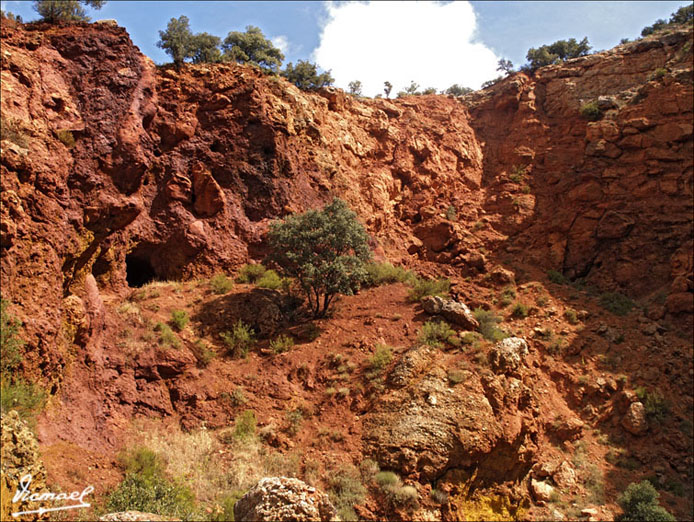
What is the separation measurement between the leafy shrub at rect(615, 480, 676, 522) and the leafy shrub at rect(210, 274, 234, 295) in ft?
37.5

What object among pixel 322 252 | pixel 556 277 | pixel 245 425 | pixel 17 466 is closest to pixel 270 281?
pixel 322 252

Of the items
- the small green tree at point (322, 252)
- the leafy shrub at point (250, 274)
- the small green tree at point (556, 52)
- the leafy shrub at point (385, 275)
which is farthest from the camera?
the small green tree at point (556, 52)

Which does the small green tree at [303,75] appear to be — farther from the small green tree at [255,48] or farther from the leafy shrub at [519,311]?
the leafy shrub at [519,311]

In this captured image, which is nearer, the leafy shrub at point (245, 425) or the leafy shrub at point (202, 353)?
the leafy shrub at point (245, 425)

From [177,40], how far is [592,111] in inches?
735

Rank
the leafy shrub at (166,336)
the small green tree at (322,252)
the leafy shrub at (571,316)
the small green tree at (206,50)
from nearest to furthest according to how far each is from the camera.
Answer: the leafy shrub at (166,336)
the small green tree at (322,252)
the leafy shrub at (571,316)
the small green tree at (206,50)

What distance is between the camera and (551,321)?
16141mm

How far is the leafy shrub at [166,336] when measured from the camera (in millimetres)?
11102

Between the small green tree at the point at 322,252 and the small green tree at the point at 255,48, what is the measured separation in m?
10.6

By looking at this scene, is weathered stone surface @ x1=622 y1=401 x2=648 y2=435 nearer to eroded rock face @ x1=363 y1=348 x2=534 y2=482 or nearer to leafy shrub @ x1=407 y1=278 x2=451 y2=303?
eroded rock face @ x1=363 y1=348 x2=534 y2=482

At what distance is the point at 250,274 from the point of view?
15492 millimetres

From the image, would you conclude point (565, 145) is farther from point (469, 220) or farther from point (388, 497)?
point (388, 497)

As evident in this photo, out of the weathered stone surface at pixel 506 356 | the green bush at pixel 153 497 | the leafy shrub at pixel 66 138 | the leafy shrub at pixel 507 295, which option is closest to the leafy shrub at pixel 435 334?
the weathered stone surface at pixel 506 356

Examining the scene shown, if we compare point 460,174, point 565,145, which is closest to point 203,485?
point 460,174
